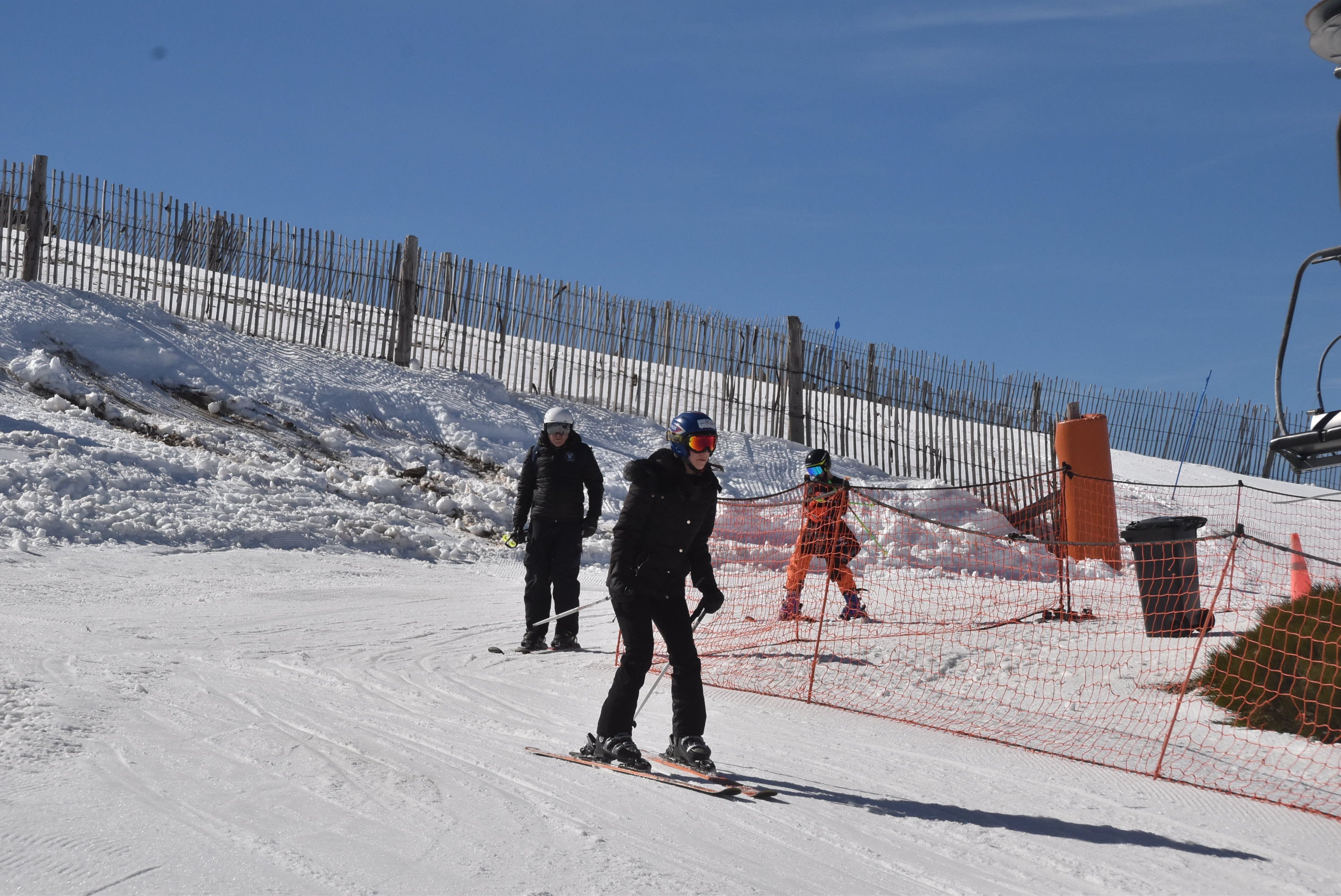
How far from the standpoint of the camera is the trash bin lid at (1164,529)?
34.6 ft

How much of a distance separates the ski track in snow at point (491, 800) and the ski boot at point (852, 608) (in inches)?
106

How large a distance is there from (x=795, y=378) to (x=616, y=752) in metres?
17.2

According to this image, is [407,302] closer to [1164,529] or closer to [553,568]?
[553,568]

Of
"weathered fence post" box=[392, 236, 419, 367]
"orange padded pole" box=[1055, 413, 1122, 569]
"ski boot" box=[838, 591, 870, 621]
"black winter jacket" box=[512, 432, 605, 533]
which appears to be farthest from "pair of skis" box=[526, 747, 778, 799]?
"weathered fence post" box=[392, 236, 419, 367]

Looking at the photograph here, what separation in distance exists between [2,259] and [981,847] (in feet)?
63.0

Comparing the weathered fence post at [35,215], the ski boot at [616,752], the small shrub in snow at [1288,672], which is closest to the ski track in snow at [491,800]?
the ski boot at [616,752]

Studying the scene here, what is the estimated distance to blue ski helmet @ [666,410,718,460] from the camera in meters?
5.61

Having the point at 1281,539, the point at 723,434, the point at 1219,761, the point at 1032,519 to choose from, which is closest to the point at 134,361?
the point at 723,434

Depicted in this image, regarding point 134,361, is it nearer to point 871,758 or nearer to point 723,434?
point 723,434

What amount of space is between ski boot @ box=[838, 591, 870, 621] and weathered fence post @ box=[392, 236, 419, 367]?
1188cm

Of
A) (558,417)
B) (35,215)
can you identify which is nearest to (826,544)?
(558,417)

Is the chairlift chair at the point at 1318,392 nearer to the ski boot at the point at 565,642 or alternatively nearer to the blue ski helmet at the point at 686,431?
the blue ski helmet at the point at 686,431

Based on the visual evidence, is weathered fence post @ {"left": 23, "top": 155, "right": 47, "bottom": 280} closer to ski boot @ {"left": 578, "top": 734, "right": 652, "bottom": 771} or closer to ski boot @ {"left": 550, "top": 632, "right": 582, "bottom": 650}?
ski boot @ {"left": 550, "top": 632, "right": 582, "bottom": 650}

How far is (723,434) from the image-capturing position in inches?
857
